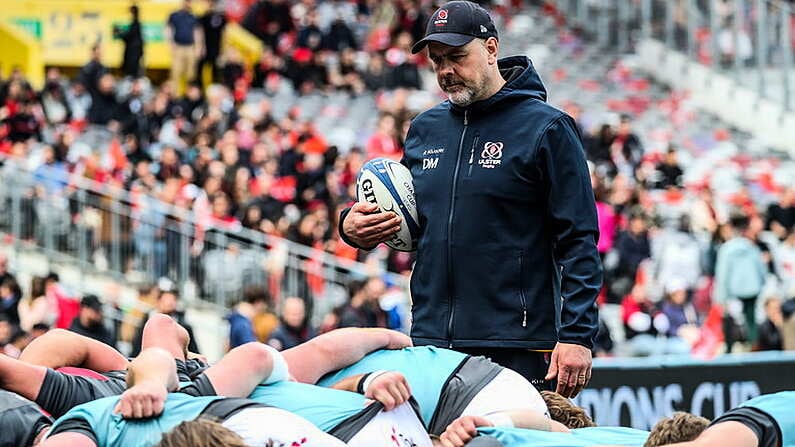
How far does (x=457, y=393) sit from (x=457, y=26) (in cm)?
136

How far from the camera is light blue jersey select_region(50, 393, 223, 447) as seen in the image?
15.1 ft

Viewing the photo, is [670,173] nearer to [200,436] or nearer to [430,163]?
[430,163]

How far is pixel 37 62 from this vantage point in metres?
26.4

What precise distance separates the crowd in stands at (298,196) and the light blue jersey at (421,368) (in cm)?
687

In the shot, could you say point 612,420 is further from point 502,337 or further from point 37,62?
point 37,62

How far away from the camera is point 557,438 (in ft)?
16.2

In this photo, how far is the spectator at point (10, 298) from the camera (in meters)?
14.0

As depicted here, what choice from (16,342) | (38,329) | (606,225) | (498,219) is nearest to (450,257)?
(498,219)

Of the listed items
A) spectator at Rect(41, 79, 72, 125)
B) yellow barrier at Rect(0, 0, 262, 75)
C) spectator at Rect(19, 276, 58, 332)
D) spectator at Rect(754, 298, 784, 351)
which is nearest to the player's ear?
spectator at Rect(19, 276, 58, 332)

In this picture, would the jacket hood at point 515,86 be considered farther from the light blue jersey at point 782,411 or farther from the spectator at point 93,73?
the spectator at point 93,73

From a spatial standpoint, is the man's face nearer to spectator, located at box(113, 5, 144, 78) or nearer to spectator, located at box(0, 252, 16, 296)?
spectator, located at box(0, 252, 16, 296)

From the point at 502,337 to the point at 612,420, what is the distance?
5102mm

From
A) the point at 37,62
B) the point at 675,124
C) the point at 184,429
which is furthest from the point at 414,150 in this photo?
the point at 37,62

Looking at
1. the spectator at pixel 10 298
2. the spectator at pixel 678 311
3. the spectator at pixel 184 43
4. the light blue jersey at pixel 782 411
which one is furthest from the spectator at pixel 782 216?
the light blue jersey at pixel 782 411
